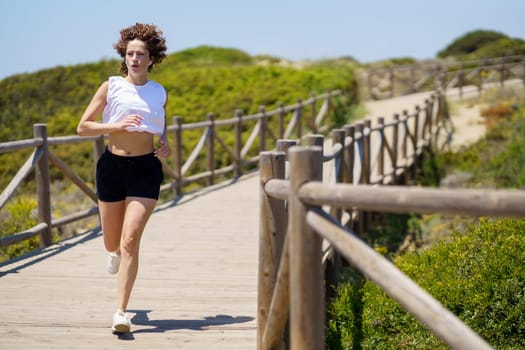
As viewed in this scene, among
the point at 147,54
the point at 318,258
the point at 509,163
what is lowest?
the point at 509,163

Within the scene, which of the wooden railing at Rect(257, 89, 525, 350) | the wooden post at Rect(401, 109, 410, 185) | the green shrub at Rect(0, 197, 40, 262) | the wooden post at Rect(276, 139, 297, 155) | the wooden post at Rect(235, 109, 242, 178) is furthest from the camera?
the wooden post at Rect(401, 109, 410, 185)

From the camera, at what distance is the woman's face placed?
466 centimetres

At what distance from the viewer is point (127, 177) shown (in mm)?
4680

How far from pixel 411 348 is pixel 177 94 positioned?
2947 centimetres

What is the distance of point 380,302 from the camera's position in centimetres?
523

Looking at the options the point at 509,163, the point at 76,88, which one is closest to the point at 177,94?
the point at 76,88

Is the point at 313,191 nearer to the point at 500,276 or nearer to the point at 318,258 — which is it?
the point at 318,258

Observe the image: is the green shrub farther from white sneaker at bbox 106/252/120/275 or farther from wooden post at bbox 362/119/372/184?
wooden post at bbox 362/119/372/184

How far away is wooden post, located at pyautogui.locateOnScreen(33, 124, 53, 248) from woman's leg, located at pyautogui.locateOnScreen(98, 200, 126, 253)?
2.86 m

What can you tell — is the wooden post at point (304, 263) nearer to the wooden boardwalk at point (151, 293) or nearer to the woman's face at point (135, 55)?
the wooden boardwalk at point (151, 293)

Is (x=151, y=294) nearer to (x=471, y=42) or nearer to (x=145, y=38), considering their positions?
(x=145, y=38)

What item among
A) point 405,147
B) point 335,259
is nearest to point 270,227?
point 335,259

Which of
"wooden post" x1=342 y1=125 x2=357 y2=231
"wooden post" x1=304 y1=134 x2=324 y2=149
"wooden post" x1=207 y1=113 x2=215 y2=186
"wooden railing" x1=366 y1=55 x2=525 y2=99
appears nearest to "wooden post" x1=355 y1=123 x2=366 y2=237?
"wooden post" x1=342 y1=125 x2=357 y2=231

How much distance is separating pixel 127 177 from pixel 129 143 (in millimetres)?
205
